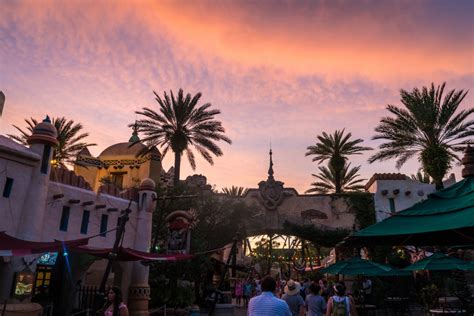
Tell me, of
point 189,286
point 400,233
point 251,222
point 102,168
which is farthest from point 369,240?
point 102,168

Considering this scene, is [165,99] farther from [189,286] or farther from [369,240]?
[369,240]

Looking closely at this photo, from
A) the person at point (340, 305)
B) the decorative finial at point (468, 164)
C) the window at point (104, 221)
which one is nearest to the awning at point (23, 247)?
the window at point (104, 221)

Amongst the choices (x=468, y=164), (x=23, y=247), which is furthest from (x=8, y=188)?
(x=468, y=164)

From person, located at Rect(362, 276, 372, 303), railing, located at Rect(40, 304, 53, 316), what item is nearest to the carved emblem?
person, located at Rect(362, 276, 372, 303)

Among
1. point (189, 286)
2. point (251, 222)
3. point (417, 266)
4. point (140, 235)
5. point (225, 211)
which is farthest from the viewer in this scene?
point (251, 222)

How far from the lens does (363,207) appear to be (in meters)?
31.6

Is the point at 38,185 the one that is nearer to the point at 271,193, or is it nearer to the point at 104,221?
the point at 104,221

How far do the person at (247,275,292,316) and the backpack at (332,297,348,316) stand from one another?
293 centimetres

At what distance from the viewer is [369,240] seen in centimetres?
495

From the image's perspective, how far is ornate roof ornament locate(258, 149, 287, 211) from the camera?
3316cm

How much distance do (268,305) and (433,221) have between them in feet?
7.24

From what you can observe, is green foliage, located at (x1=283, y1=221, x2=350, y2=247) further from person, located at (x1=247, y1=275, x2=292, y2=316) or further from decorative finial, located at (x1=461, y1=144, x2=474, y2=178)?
person, located at (x1=247, y1=275, x2=292, y2=316)

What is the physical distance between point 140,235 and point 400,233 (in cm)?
1377

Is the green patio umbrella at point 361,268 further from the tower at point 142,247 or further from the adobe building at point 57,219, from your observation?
the adobe building at point 57,219
